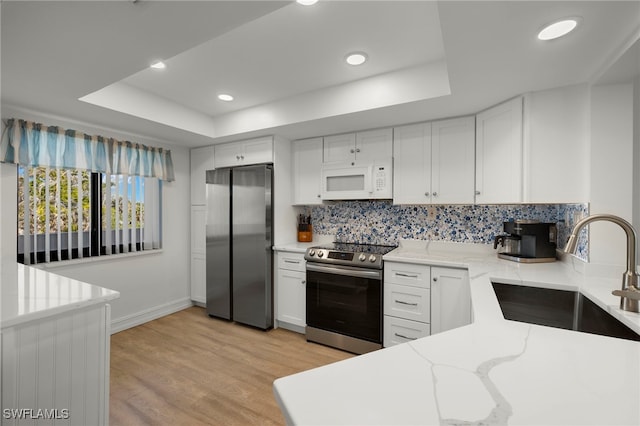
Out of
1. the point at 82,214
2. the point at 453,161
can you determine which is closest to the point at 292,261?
the point at 453,161

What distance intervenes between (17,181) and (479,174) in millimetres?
3902

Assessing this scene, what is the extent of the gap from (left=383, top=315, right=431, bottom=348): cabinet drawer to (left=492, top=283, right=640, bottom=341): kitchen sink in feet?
2.60

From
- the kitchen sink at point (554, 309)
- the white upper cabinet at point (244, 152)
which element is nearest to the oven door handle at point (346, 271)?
the kitchen sink at point (554, 309)

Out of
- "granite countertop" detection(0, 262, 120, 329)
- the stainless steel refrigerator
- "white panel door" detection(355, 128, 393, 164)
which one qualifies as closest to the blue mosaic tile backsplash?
"white panel door" detection(355, 128, 393, 164)

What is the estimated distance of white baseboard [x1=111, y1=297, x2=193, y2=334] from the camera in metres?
3.24

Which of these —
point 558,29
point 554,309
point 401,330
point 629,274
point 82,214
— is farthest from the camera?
point 82,214

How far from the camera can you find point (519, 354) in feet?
2.68

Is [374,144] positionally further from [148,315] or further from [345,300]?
[148,315]

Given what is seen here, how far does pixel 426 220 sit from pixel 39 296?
2.94 meters

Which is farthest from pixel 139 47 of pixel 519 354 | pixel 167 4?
pixel 519 354

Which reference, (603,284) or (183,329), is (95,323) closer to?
(183,329)

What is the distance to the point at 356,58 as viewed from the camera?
2125mm
